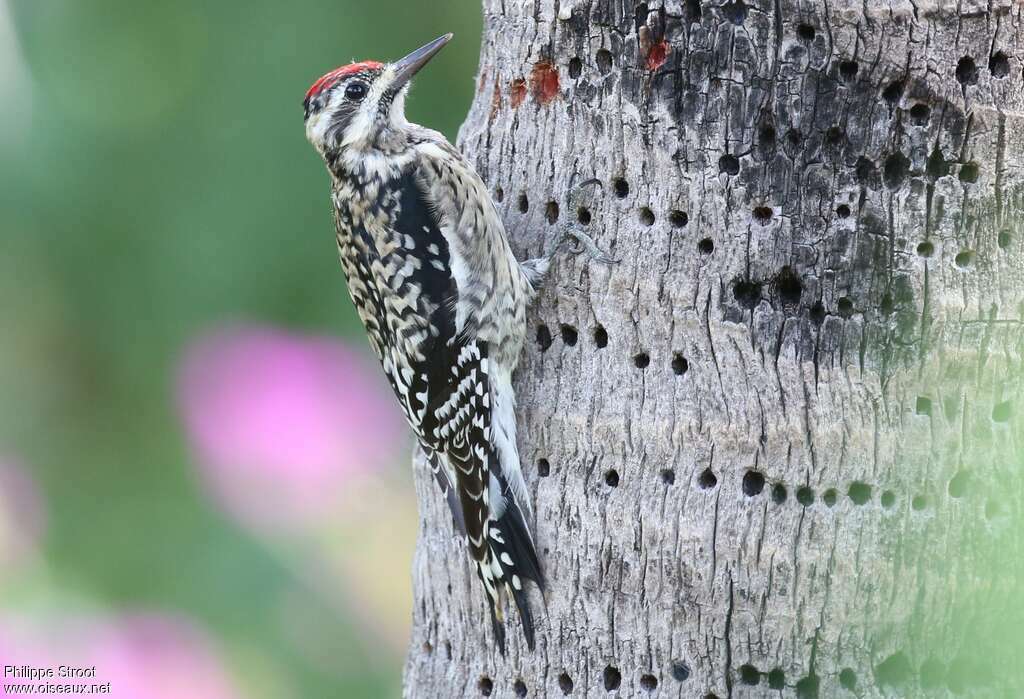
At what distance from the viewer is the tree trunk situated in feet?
8.27

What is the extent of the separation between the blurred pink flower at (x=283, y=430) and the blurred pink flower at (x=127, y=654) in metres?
0.73

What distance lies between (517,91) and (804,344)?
0.98m

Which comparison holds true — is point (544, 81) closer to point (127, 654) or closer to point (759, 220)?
point (759, 220)

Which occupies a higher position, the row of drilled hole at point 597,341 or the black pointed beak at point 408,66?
the black pointed beak at point 408,66

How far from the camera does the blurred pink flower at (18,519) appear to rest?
216 inches

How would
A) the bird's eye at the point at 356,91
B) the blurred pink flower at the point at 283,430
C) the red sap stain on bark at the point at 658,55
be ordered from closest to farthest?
the red sap stain on bark at the point at 658,55 → the bird's eye at the point at 356,91 → the blurred pink flower at the point at 283,430

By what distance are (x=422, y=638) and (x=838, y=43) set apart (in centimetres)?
186

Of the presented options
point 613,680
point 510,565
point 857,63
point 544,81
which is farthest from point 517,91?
point 613,680

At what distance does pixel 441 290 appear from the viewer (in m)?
3.24

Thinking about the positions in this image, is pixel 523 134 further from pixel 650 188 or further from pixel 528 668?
pixel 528 668

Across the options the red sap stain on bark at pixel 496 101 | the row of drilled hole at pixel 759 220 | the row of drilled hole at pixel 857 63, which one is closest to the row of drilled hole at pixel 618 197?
the row of drilled hole at pixel 759 220

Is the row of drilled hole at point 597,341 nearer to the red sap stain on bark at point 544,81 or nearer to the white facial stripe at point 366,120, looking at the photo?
the red sap stain on bark at point 544,81

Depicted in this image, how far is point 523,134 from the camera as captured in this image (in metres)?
2.98

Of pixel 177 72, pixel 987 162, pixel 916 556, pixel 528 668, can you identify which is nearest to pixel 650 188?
pixel 987 162
